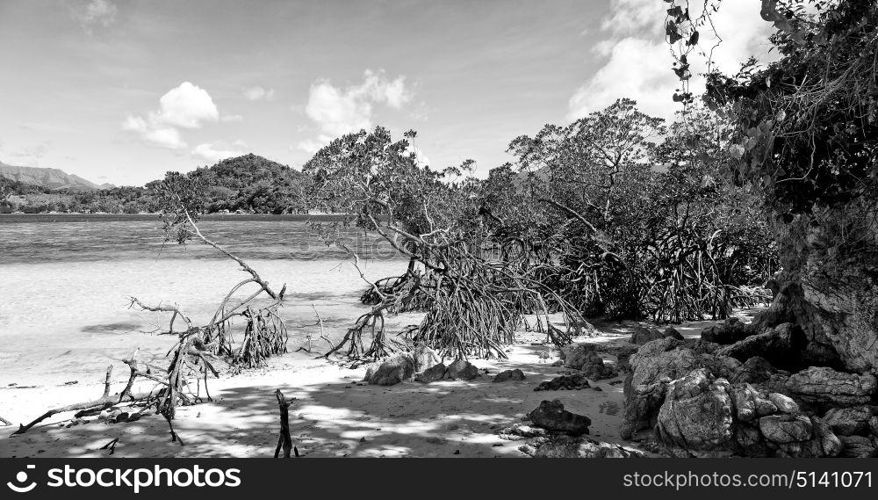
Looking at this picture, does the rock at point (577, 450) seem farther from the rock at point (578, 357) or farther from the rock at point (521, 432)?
the rock at point (578, 357)

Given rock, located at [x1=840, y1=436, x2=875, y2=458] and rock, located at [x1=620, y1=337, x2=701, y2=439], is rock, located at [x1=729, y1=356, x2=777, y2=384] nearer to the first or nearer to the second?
rock, located at [x1=620, y1=337, x2=701, y2=439]

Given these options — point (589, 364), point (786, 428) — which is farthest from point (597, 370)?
point (786, 428)

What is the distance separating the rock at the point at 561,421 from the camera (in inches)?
173

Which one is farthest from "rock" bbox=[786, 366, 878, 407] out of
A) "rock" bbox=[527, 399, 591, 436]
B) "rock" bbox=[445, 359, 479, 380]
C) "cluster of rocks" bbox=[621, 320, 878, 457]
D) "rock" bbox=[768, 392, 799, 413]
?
"rock" bbox=[445, 359, 479, 380]

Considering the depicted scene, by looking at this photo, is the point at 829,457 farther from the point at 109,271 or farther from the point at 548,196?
the point at 109,271

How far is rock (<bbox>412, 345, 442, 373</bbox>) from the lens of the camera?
6840 millimetres

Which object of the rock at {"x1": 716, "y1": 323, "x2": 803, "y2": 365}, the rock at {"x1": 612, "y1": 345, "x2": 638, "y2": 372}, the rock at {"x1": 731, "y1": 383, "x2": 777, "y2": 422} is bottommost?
the rock at {"x1": 612, "y1": 345, "x2": 638, "y2": 372}

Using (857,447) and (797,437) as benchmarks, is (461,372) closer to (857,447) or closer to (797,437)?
(797,437)

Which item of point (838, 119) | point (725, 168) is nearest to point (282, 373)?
point (725, 168)

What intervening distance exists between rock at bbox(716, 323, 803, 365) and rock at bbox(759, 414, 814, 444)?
5.16ft

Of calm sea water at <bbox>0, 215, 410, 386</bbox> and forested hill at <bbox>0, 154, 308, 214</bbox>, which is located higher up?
forested hill at <bbox>0, 154, 308, 214</bbox>

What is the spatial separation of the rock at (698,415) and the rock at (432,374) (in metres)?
2.98

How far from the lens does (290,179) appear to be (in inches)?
366
